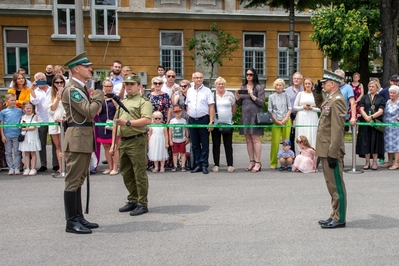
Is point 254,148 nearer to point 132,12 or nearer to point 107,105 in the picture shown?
point 107,105

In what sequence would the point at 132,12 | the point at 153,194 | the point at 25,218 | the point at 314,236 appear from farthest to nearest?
the point at 132,12
the point at 153,194
the point at 25,218
the point at 314,236

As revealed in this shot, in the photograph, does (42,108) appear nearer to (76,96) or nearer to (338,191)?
(76,96)

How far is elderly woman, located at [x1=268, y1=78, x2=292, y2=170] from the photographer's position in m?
12.0

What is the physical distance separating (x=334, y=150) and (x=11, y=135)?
23.9 feet

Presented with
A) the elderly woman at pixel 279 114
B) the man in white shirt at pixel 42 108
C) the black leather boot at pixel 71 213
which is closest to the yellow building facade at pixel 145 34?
the man in white shirt at pixel 42 108

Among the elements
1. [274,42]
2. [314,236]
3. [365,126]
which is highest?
[274,42]

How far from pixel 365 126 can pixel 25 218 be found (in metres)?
7.70

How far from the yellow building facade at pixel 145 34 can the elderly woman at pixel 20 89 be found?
13832mm

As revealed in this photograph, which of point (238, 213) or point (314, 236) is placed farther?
point (238, 213)

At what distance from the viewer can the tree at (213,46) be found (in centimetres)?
2584

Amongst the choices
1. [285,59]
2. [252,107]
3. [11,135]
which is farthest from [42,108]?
[285,59]

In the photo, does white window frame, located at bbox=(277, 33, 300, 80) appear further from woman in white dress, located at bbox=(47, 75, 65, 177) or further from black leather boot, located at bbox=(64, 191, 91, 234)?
black leather boot, located at bbox=(64, 191, 91, 234)

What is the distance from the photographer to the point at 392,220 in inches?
298

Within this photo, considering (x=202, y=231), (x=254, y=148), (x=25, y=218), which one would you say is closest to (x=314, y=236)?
(x=202, y=231)
